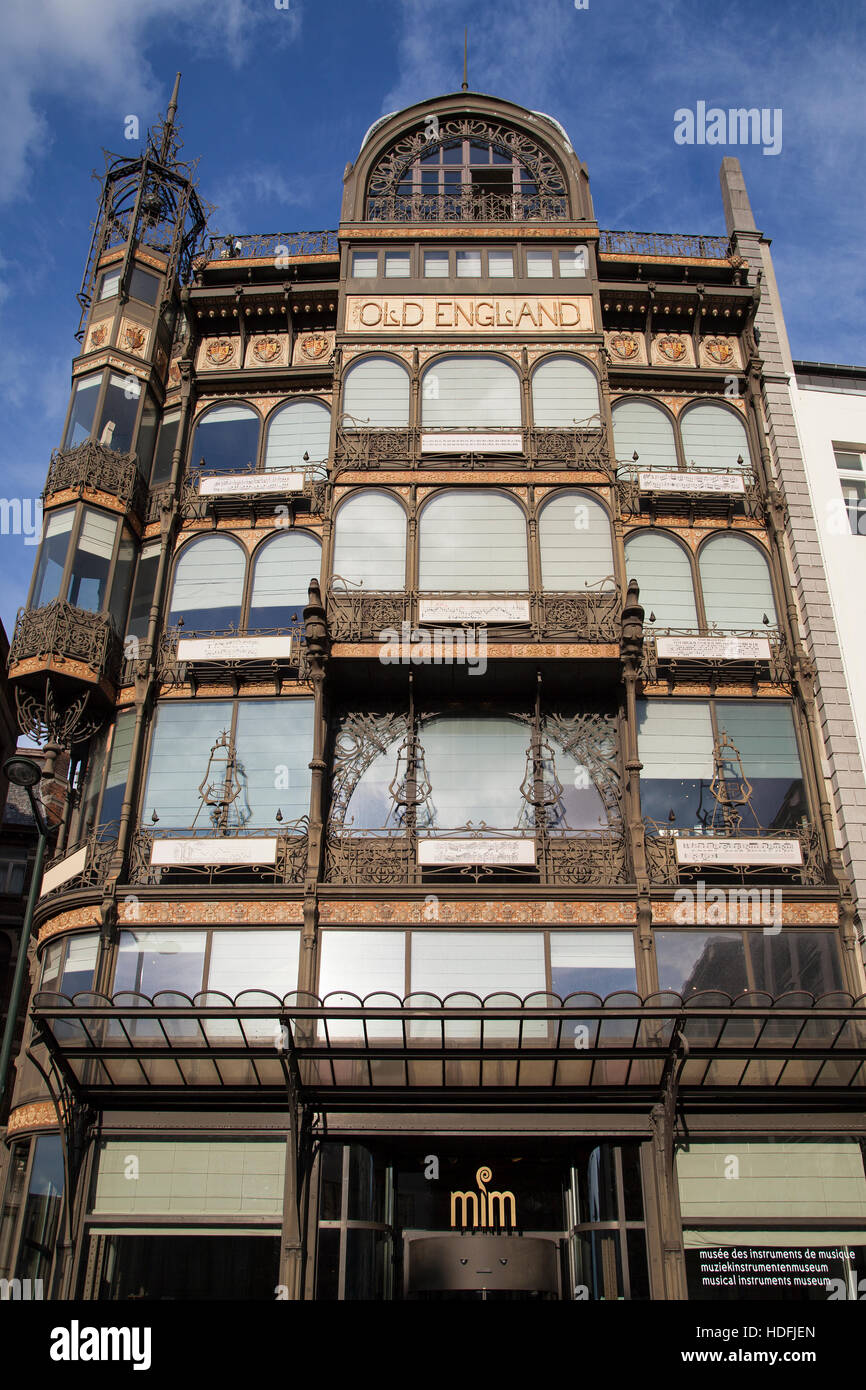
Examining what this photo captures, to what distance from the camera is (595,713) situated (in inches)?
1038

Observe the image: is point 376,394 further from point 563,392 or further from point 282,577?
point 282,577

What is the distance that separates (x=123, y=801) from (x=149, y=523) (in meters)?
8.10

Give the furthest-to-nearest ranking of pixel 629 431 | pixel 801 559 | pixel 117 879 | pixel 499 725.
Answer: pixel 629 431 → pixel 801 559 → pixel 499 725 → pixel 117 879

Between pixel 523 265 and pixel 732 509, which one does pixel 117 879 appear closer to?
pixel 732 509

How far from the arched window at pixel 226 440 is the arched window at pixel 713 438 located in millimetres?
11419

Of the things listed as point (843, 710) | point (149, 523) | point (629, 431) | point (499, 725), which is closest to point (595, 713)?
point (499, 725)

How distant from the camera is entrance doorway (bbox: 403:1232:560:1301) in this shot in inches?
828

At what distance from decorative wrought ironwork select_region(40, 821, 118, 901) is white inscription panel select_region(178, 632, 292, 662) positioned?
4278mm

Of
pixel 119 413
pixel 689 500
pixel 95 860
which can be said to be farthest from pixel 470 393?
pixel 95 860

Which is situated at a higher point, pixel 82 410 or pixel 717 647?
pixel 82 410

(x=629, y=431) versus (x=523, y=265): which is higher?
(x=523, y=265)

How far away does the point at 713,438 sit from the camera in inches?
1215
